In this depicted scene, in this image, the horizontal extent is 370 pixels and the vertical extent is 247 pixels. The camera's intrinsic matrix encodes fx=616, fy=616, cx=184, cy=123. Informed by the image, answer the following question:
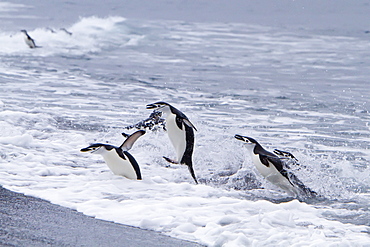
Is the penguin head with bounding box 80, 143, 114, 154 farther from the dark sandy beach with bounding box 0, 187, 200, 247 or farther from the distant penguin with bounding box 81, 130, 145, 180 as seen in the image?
the dark sandy beach with bounding box 0, 187, 200, 247

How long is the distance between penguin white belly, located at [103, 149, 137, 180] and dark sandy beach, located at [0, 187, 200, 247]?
94cm

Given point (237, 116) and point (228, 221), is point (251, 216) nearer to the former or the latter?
point (228, 221)

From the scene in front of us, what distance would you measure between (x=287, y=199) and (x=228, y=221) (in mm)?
1031

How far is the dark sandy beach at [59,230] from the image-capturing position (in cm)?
350

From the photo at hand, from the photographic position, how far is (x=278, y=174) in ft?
16.9

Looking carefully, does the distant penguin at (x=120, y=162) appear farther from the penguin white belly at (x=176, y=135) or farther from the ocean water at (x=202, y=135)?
the penguin white belly at (x=176, y=135)

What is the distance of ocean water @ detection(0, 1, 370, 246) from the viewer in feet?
13.8

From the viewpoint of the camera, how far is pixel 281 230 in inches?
154

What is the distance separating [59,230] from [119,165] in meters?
1.47

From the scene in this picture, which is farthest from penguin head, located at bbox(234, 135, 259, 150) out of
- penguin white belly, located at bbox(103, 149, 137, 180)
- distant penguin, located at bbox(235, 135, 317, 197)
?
penguin white belly, located at bbox(103, 149, 137, 180)

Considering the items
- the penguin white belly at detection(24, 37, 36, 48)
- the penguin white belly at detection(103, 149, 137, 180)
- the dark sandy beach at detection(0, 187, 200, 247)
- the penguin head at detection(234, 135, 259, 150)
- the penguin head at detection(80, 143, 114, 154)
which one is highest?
Answer: the penguin white belly at detection(24, 37, 36, 48)

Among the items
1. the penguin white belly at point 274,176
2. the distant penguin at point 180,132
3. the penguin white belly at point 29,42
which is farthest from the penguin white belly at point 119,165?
the penguin white belly at point 29,42

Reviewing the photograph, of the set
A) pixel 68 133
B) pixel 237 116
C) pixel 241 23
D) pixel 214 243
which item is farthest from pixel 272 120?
pixel 241 23

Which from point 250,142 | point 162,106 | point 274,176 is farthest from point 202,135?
point 274,176
